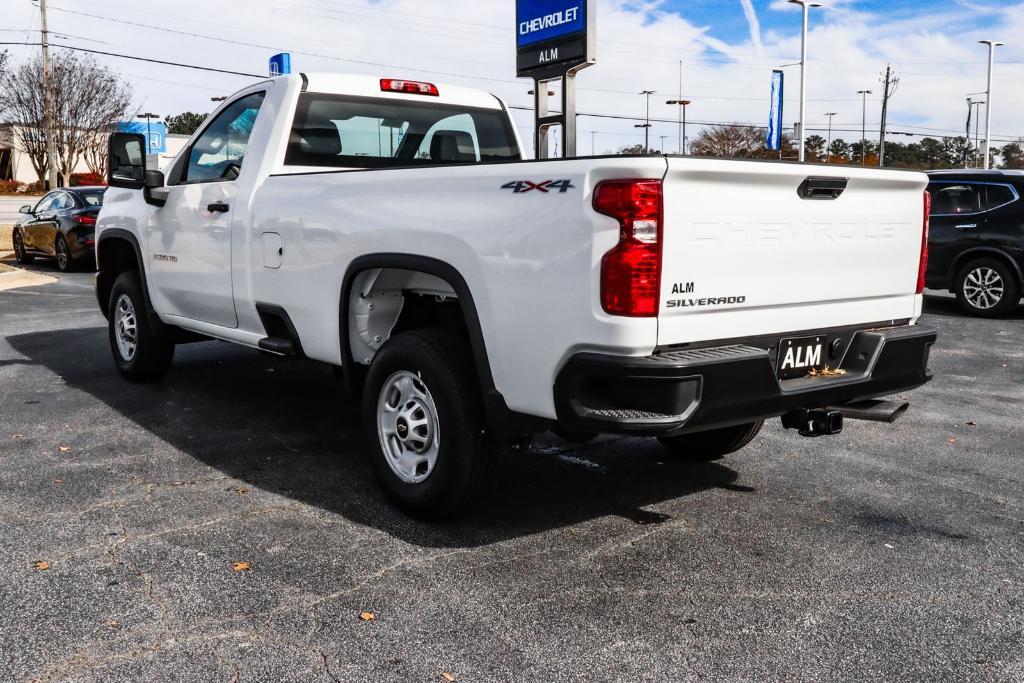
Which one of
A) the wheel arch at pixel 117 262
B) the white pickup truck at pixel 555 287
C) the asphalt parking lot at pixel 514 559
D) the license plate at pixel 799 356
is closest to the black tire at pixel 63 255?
the wheel arch at pixel 117 262

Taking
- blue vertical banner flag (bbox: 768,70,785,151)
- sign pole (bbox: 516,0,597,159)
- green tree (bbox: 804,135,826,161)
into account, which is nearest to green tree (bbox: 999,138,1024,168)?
green tree (bbox: 804,135,826,161)

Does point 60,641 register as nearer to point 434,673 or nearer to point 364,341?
point 434,673

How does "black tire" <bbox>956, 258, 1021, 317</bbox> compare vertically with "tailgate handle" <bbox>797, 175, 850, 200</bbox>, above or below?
below

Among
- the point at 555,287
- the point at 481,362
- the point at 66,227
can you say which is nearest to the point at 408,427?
the point at 481,362

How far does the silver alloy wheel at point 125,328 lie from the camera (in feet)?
24.3

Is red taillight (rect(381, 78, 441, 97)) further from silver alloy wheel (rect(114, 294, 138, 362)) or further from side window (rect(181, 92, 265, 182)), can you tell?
silver alloy wheel (rect(114, 294, 138, 362))

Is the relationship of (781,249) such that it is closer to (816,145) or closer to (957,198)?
(957,198)

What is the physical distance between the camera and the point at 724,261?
371cm

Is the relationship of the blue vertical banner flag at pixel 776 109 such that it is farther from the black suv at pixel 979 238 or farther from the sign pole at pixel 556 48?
the sign pole at pixel 556 48

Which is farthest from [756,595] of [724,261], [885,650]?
[724,261]

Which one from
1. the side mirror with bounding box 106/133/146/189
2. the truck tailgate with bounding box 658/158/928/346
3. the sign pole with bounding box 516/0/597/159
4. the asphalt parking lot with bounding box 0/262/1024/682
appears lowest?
the asphalt parking lot with bounding box 0/262/1024/682

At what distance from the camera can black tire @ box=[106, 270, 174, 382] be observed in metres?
7.22

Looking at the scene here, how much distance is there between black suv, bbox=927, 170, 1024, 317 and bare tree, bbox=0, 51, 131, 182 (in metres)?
42.9

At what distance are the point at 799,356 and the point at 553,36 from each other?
7482mm
